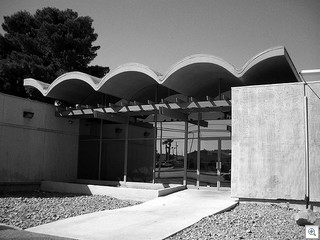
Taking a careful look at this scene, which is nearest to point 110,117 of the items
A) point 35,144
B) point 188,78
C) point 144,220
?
point 35,144

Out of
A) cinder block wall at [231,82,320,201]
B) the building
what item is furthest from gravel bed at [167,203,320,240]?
the building

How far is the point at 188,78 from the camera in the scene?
617 inches

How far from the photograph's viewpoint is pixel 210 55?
13742 mm

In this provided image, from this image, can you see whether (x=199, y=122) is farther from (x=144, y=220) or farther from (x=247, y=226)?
(x=247, y=226)

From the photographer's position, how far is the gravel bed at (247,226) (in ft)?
26.3

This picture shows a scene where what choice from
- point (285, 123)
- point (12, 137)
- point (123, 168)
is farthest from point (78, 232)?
point (123, 168)

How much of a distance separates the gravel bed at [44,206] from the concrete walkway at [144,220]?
1052 mm

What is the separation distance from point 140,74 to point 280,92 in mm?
6839

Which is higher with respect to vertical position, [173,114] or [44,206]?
[173,114]

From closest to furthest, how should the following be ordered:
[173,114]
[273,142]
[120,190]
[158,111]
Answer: [273,142], [120,190], [173,114], [158,111]

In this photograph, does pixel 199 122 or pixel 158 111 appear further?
pixel 158 111

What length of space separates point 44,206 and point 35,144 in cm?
568

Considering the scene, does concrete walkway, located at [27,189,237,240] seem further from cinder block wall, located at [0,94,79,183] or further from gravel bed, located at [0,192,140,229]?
cinder block wall, located at [0,94,79,183]

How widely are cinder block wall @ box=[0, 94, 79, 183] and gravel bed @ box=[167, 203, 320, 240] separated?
10545mm
